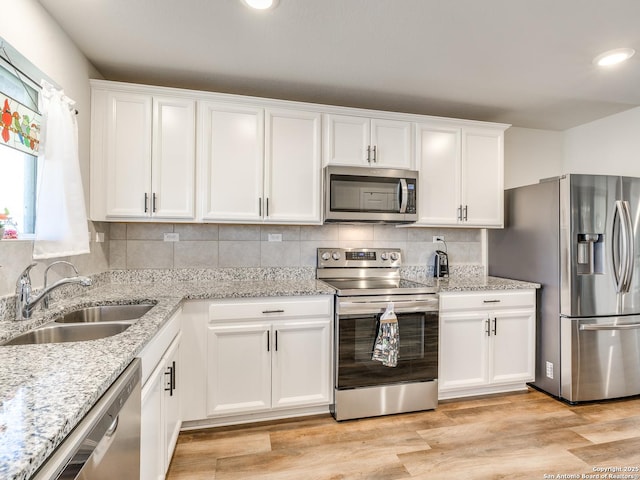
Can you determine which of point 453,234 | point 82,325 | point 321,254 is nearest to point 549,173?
point 453,234

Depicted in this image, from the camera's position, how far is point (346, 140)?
2.56 meters

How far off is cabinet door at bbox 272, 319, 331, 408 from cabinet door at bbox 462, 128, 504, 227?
1.59m

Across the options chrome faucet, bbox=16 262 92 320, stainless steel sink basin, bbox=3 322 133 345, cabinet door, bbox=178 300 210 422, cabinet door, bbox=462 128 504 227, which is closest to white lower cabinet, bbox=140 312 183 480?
cabinet door, bbox=178 300 210 422

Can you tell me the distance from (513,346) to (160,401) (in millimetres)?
2508

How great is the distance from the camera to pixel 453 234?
3.18 m

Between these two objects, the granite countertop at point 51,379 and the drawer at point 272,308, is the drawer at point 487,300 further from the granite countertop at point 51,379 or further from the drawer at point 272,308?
the granite countertop at point 51,379

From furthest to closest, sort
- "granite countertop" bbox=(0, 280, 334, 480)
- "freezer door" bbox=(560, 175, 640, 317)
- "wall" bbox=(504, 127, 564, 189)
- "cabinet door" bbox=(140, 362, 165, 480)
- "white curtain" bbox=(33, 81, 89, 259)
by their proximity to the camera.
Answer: "wall" bbox=(504, 127, 564, 189) < "freezer door" bbox=(560, 175, 640, 317) < "white curtain" bbox=(33, 81, 89, 259) < "cabinet door" bbox=(140, 362, 165, 480) < "granite countertop" bbox=(0, 280, 334, 480)

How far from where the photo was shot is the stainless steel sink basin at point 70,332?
53.2 inches

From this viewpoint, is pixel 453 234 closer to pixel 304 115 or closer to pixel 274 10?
pixel 304 115

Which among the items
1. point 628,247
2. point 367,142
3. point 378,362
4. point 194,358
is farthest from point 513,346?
point 194,358

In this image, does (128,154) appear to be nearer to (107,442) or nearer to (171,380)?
(171,380)

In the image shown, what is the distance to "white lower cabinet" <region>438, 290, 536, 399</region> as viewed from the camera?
250cm

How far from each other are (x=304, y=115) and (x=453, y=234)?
177 centimetres

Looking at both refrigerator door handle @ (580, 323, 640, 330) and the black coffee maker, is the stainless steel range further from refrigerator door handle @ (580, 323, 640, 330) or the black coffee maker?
refrigerator door handle @ (580, 323, 640, 330)
